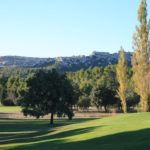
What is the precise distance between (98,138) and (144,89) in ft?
108

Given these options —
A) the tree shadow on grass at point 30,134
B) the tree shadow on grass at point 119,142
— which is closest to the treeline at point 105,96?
the tree shadow on grass at point 30,134

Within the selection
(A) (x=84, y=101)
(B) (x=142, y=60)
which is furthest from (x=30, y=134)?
(A) (x=84, y=101)

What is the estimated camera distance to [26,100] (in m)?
69.1

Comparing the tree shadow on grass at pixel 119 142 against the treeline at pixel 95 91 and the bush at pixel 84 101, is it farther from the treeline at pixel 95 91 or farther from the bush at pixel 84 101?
the bush at pixel 84 101

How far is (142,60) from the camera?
61.0 metres

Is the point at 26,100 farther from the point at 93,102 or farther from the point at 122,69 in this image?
the point at 93,102

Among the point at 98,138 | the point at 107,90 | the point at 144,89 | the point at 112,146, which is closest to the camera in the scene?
the point at 112,146

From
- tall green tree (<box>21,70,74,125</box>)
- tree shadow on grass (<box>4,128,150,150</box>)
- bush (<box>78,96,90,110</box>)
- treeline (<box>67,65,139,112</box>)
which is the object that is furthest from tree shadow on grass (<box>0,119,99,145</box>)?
bush (<box>78,96,90,110</box>)

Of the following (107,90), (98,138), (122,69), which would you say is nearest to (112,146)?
(98,138)

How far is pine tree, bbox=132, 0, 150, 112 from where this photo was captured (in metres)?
60.1

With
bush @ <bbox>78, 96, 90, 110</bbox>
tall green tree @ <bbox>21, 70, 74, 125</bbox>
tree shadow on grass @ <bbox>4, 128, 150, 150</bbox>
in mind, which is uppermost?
bush @ <bbox>78, 96, 90, 110</bbox>

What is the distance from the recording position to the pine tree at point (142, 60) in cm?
6006

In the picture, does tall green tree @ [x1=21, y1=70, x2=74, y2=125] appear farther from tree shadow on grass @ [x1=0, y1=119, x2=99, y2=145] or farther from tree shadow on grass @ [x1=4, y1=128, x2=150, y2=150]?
tree shadow on grass @ [x1=4, y1=128, x2=150, y2=150]

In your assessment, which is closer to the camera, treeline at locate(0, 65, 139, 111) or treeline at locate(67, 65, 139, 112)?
treeline at locate(67, 65, 139, 112)
